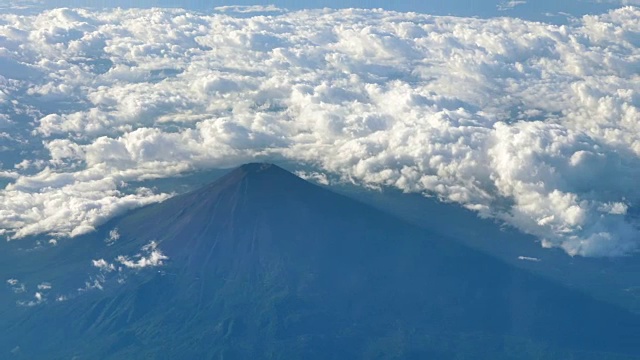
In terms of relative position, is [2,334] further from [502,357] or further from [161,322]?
[502,357]

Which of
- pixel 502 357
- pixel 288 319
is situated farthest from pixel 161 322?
pixel 502 357

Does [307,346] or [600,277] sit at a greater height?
[600,277]

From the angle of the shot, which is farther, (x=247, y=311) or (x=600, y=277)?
(x=600, y=277)

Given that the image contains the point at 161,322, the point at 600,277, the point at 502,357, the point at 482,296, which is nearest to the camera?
the point at 502,357

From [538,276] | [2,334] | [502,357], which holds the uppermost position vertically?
[538,276]

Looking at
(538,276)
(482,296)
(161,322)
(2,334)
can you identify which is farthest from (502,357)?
(2,334)

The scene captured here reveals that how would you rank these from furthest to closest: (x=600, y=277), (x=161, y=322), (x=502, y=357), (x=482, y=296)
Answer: (x=600, y=277), (x=482, y=296), (x=161, y=322), (x=502, y=357)
